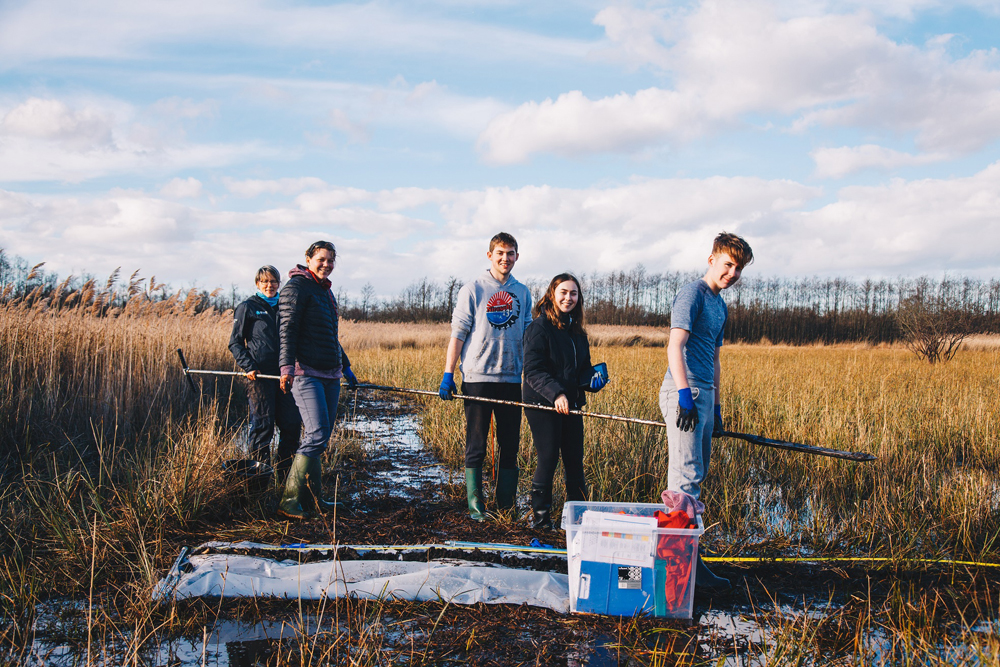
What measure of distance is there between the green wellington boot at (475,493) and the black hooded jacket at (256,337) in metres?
2.10

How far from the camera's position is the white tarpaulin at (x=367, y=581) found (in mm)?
2918

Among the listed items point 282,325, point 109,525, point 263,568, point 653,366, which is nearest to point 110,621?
point 263,568

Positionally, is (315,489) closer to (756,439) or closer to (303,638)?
(303,638)

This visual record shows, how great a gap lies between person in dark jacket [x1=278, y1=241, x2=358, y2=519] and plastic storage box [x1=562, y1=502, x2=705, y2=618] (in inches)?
83.9

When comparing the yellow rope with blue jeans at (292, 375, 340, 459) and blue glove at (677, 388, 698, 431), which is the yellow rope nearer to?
blue glove at (677, 388, 698, 431)

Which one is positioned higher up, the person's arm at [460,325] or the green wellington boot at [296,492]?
the person's arm at [460,325]

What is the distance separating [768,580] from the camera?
330cm

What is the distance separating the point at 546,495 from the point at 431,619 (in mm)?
1408

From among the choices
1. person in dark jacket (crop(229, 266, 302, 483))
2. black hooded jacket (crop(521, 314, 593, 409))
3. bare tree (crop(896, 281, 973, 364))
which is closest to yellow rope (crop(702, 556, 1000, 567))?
black hooded jacket (crop(521, 314, 593, 409))

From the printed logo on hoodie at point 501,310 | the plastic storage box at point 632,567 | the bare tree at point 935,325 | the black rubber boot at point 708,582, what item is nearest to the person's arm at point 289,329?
the printed logo on hoodie at point 501,310

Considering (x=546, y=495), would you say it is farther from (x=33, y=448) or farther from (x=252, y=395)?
(x=33, y=448)

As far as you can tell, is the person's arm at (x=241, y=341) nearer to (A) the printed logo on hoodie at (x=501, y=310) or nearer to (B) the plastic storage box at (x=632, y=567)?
Result: (A) the printed logo on hoodie at (x=501, y=310)

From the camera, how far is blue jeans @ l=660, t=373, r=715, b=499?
3246mm

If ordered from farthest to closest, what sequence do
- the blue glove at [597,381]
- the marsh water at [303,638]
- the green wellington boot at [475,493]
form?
the green wellington boot at [475,493] → the blue glove at [597,381] → the marsh water at [303,638]
